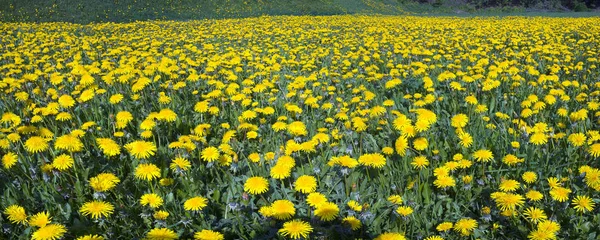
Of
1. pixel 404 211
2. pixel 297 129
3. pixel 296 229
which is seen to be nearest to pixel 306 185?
pixel 296 229

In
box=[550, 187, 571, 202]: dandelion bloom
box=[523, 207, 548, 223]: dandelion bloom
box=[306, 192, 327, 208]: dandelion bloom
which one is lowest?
box=[523, 207, 548, 223]: dandelion bloom

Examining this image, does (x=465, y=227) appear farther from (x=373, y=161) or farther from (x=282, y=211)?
(x=282, y=211)

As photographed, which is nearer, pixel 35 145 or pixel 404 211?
pixel 404 211

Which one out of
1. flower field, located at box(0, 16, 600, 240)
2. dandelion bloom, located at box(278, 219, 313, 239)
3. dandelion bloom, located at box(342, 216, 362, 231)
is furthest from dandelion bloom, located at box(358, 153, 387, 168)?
dandelion bloom, located at box(278, 219, 313, 239)

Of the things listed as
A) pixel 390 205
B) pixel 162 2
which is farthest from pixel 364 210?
pixel 162 2

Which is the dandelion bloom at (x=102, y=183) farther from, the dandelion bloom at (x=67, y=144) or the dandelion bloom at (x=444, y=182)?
the dandelion bloom at (x=444, y=182)

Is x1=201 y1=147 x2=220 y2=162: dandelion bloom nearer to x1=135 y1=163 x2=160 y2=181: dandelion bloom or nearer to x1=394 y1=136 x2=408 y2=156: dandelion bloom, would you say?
x1=135 y1=163 x2=160 y2=181: dandelion bloom

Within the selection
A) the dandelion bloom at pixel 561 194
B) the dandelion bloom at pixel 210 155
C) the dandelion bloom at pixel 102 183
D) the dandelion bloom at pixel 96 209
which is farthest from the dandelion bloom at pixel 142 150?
the dandelion bloom at pixel 561 194

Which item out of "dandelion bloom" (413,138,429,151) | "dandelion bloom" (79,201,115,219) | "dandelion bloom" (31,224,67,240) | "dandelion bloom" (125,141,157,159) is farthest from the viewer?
"dandelion bloom" (413,138,429,151)

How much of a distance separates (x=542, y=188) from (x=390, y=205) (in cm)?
104

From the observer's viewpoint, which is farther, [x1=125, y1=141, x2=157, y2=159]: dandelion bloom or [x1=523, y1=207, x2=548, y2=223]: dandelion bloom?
[x1=125, y1=141, x2=157, y2=159]: dandelion bloom

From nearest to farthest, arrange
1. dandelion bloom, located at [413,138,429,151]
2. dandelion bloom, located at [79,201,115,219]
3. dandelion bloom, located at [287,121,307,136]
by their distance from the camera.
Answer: dandelion bloom, located at [79,201,115,219] < dandelion bloom, located at [413,138,429,151] < dandelion bloom, located at [287,121,307,136]

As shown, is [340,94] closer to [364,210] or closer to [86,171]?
[364,210]

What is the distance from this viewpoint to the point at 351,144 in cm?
333
